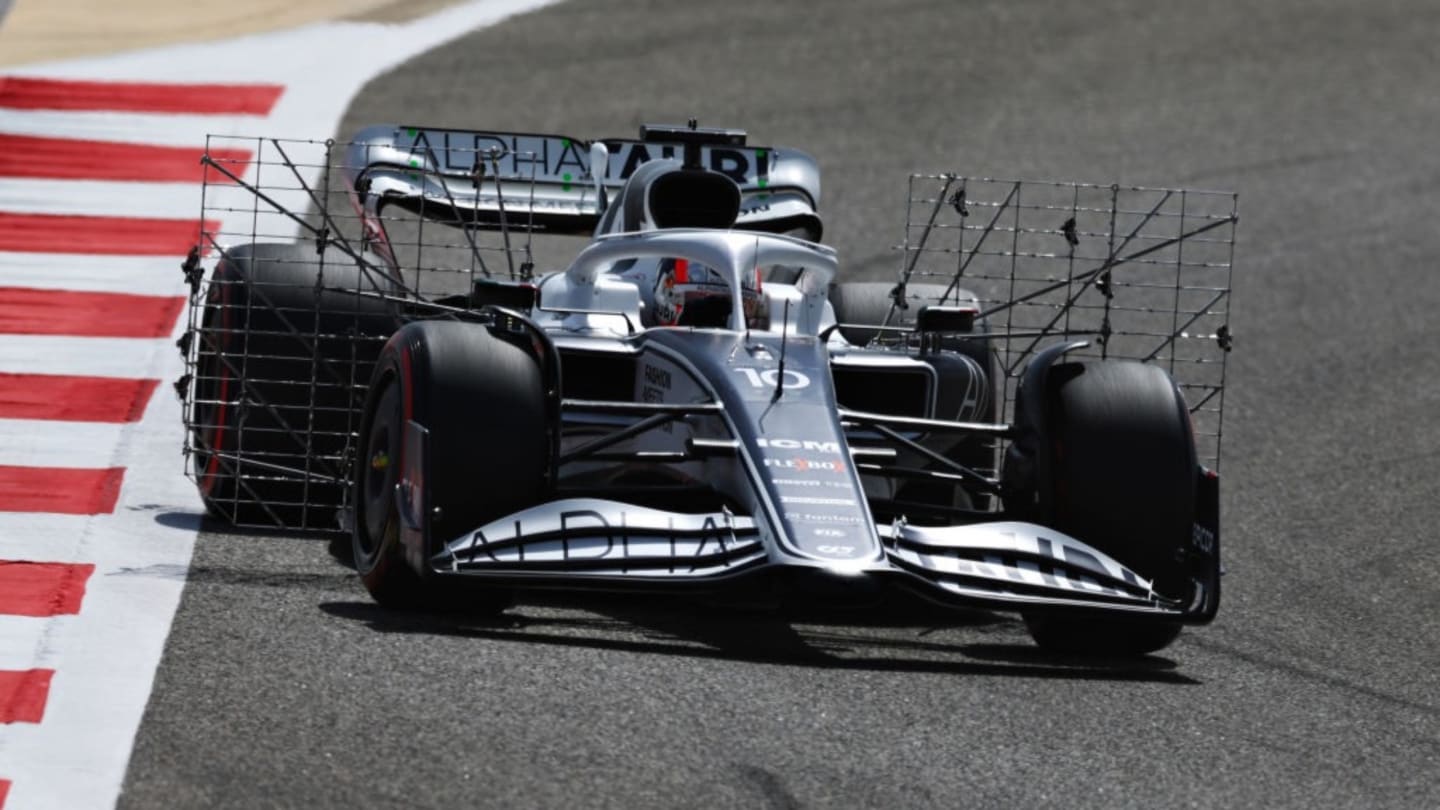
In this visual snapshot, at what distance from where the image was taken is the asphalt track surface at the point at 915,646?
5.55 m

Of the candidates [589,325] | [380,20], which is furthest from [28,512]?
[380,20]

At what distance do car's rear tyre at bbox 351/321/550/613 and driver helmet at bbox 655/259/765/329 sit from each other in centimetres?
142

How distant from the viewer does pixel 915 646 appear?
733cm

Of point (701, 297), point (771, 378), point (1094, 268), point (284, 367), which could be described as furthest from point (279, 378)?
point (1094, 268)

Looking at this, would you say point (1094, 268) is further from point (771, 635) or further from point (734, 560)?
point (734, 560)

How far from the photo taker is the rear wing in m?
9.87

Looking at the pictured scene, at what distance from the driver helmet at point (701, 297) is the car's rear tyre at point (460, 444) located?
1421 millimetres

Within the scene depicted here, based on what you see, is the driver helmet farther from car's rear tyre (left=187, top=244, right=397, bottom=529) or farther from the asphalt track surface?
the asphalt track surface

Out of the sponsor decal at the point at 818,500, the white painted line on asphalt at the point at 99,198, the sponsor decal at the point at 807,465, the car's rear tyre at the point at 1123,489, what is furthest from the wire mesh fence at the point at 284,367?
the white painted line on asphalt at the point at 99,198

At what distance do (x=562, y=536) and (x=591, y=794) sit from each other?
1557 mm

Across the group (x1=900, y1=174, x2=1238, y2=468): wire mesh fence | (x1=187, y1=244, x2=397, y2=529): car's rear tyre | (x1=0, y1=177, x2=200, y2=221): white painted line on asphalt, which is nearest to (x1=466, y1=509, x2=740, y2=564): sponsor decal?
(x1=187, y1=244, x2=397, y2=529): car's rear tyre

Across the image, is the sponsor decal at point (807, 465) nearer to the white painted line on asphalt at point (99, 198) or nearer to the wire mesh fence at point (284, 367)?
the wire mesh fence at point (284, 367)

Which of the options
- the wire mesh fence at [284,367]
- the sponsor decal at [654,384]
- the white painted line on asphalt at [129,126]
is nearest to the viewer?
the sponsor decal at [654,384]

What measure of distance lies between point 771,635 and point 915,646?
→ 0.47 meters
